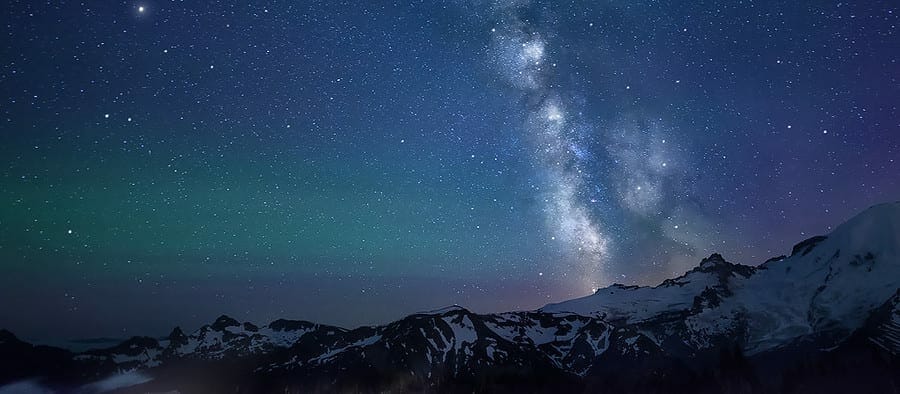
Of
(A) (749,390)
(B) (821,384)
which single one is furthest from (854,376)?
(A) (749,390)

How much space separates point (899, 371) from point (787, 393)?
1665 inches

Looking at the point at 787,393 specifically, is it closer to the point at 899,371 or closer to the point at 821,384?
the point at 821,384

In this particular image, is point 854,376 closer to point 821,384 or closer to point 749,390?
point 821,384

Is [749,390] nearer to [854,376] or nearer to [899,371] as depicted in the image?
[854,376]

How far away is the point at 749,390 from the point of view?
199375 millimetres

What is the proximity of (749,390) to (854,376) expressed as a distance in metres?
36.6

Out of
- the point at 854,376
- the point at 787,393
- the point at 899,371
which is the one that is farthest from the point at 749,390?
the point at 899,371

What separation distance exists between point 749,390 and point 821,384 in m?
22.8

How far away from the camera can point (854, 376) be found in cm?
19775

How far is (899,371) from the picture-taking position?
197 m

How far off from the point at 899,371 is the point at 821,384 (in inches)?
1192

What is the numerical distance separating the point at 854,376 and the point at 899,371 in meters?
15.4

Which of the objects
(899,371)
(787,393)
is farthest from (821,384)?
(899,371)

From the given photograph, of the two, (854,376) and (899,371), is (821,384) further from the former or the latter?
(899,371)
